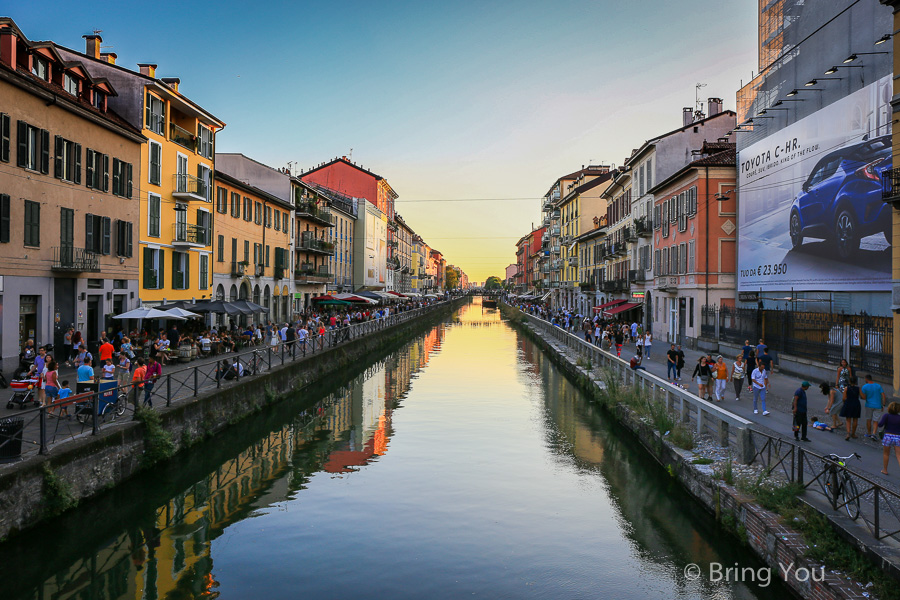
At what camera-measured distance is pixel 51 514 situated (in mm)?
9305

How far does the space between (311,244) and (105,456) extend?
126ft

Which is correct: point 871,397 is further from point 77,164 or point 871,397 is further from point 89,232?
point 77,164

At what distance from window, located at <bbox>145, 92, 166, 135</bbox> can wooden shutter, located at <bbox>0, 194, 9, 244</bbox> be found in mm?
9285

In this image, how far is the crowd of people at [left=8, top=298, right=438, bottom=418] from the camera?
12938 millimetres

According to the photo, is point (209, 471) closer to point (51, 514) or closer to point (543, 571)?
point (51, 514)

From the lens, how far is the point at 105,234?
73.6 feet

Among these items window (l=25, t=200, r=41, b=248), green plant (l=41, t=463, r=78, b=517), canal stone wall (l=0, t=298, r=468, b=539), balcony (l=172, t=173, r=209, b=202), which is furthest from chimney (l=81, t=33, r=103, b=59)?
green plant (l=41, t=463, r=78, b=517)

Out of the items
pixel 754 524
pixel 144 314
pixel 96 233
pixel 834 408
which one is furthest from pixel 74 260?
pixel 834 408

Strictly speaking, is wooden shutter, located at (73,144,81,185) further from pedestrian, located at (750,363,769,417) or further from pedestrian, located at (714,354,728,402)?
pedestrian, located at (750,363,769,417)

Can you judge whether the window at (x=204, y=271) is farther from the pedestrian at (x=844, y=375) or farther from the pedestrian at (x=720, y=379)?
the pedestrian at (x=844, y=375)

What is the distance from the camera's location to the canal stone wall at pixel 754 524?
6645 mm

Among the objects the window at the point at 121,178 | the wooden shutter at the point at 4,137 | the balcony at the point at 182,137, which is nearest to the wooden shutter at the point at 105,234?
the window at the point at 121,178

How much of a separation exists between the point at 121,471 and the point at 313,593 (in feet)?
17.7

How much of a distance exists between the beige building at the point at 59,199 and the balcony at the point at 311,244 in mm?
22375
